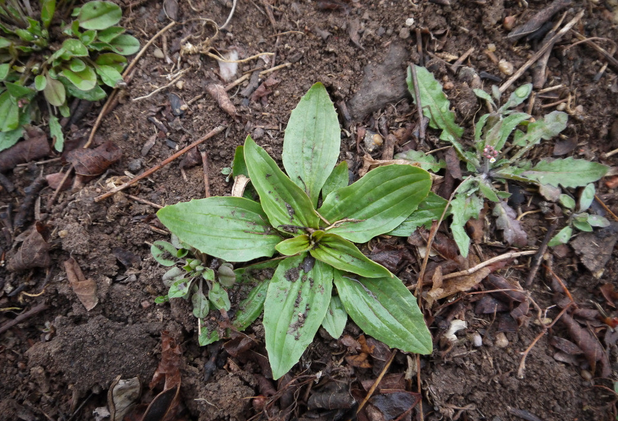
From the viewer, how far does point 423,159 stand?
2605 millimetres

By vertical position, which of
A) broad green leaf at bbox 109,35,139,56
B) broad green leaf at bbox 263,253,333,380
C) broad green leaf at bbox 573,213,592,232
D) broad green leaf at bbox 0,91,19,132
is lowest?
broad green leaf at bbox 263,253,333,380

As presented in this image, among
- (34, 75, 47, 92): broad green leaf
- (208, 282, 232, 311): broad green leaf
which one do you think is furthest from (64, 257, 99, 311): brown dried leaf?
(34, 75, 47, 92): broad green leaf

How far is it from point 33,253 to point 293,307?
189cm

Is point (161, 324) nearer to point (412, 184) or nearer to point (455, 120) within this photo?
point (412, 184)

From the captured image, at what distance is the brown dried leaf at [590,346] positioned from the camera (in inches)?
92.8

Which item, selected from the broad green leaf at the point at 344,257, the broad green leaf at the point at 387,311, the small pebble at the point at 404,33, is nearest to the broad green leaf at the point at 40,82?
the broad green leaf at the point at 344,257

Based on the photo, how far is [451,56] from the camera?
2754mm

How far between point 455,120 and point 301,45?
1.37m

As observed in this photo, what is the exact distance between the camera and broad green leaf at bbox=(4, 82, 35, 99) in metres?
2.64

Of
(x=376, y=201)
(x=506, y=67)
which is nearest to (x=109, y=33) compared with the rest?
(x=376, y=201)

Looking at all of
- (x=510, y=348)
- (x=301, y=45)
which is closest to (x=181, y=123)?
(x=301, y=45)

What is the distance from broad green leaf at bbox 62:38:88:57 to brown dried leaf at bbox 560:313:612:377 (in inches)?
164

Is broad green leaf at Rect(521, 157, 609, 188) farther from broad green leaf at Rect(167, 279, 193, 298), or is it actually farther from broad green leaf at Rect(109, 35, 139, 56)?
broad green leaf at Rect(109, 35, 139, 56)

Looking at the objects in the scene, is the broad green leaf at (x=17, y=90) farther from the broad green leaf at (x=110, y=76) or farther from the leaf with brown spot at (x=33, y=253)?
the leaf with brown spot at (x=33, y=253)
